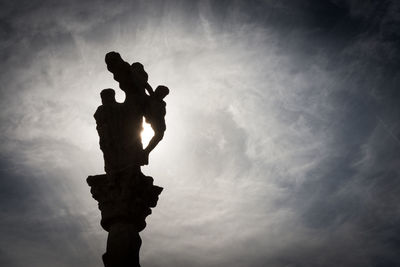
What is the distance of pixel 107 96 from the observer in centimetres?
759

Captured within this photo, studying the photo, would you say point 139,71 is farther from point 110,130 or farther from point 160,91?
point 110,130

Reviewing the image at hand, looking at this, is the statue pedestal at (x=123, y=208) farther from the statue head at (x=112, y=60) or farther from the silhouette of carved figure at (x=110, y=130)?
the statue head at (x=112, y=60)

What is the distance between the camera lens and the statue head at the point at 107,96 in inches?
297

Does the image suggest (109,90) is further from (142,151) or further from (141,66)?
(142,151)

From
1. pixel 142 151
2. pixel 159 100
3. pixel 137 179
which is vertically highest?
pixel 159 100

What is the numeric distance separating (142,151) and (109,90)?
5.03ft

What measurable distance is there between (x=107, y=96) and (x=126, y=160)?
61.4 inches

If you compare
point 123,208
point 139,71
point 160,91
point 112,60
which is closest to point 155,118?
point 160,91

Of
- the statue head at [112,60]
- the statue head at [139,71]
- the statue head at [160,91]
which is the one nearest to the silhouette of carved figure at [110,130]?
the statue head at [112,60]

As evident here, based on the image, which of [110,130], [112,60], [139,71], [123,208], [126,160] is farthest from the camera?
[139,71]

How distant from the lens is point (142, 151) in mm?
7410

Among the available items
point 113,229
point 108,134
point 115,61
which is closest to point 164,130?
point 108,134

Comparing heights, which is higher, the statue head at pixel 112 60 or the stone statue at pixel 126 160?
the statue head at pixel 112 60

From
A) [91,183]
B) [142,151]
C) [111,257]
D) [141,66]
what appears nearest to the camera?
[111,257]
